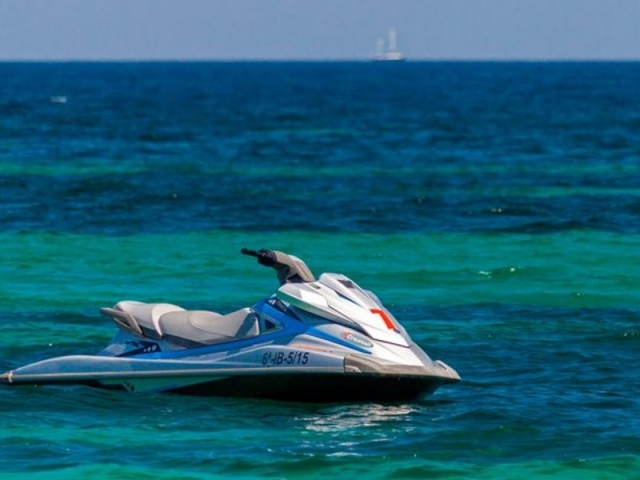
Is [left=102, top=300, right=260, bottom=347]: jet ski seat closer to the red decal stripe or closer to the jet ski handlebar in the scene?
the jet ski handlebar

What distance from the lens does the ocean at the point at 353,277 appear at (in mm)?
10719

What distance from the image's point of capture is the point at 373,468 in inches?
403

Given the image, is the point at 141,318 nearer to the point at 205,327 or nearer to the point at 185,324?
the point at 185,324

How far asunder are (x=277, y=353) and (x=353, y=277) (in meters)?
7.88

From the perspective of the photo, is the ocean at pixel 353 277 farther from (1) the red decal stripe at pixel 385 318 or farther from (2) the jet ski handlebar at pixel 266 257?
(2) the jet ski handlebar at pixel 266 257

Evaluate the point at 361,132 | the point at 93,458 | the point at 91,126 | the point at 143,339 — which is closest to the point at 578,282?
the point at 143,339

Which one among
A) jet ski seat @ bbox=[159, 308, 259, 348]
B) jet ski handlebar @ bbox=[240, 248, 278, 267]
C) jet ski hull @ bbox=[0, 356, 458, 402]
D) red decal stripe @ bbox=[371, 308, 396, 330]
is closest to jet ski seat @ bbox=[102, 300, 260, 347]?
jet ski seat @ bbox=[159, 308, 259, 348]

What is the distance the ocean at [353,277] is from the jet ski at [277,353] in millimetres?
141

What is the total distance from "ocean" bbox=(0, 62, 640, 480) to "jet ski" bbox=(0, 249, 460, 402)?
14 centimetres

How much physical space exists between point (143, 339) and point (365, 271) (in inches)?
315

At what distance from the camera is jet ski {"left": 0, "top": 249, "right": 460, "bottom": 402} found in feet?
37.2

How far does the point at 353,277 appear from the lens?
19.3m

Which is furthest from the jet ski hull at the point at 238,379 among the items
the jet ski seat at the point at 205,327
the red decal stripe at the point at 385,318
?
the red decal stripe at the point at 385,318

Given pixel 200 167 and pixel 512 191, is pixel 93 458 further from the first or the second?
pixel 200 167
